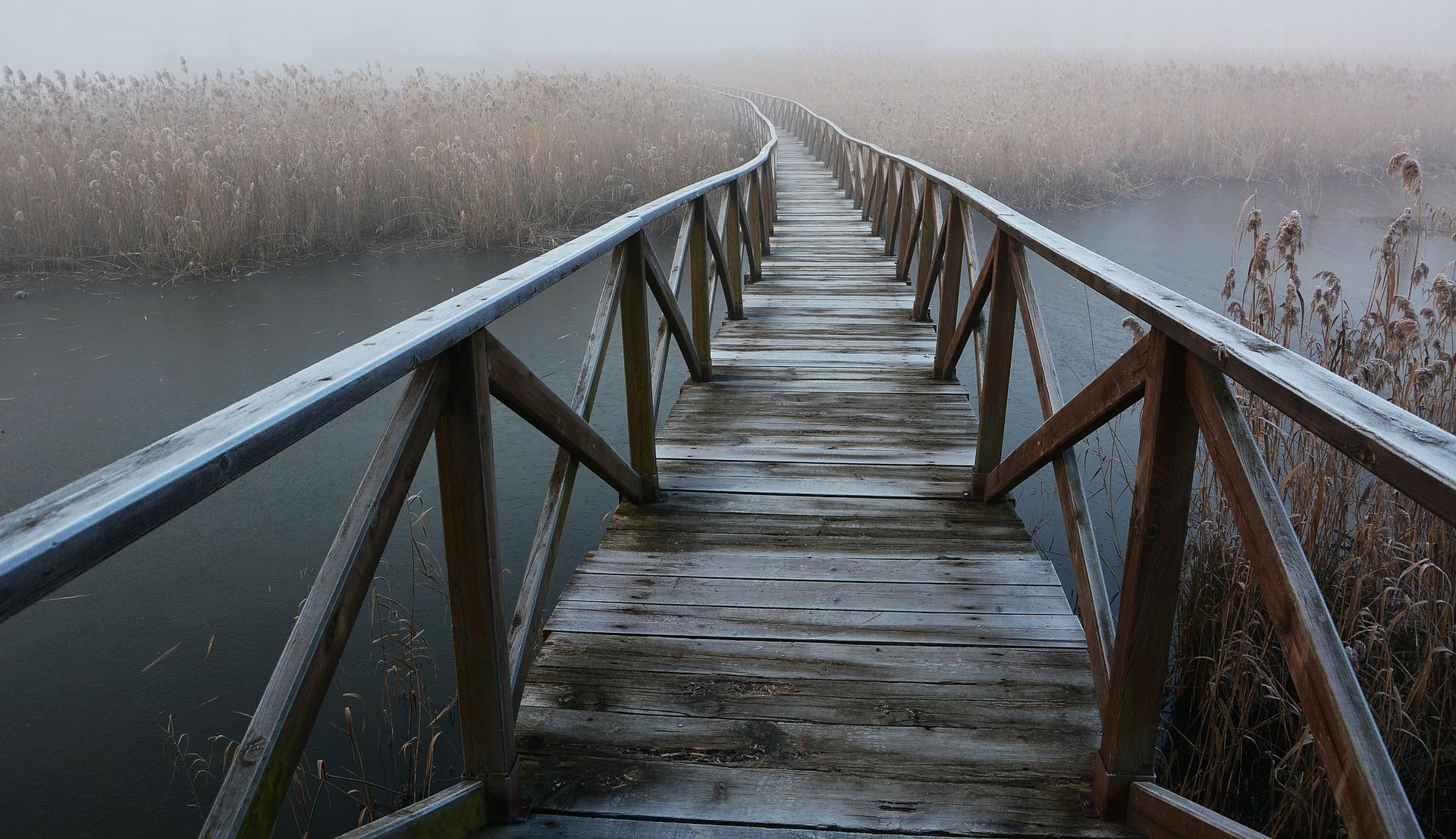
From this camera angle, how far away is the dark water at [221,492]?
2.85 meters

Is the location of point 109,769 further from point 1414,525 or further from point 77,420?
point 1414,525

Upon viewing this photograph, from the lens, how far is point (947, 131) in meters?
13.6

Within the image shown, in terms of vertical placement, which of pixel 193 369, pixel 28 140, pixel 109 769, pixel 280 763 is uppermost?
pixel 28 140

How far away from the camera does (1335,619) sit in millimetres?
2744

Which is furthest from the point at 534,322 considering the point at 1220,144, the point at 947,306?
the point at 1220,144

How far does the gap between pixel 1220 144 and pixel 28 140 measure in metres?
14.8

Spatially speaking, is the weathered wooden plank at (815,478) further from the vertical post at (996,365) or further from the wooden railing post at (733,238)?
the wooden railing post at (733,238)

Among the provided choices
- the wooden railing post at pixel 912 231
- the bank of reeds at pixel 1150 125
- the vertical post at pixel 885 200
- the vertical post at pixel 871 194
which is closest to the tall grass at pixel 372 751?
the wooden railing post at pixel 912 231

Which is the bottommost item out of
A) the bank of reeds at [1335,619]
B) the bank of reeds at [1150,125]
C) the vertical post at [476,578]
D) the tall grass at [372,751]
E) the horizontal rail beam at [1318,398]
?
the tall grass at [372,751]

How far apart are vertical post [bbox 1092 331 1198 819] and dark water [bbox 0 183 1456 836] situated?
201cm

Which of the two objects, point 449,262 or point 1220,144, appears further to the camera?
point 1220,144

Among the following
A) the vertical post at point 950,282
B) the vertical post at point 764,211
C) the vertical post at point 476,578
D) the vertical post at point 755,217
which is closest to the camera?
the vertical post at point 476,578

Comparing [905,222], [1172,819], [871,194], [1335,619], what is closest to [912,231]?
[905,222]

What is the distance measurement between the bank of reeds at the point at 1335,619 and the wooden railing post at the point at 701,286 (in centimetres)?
222
